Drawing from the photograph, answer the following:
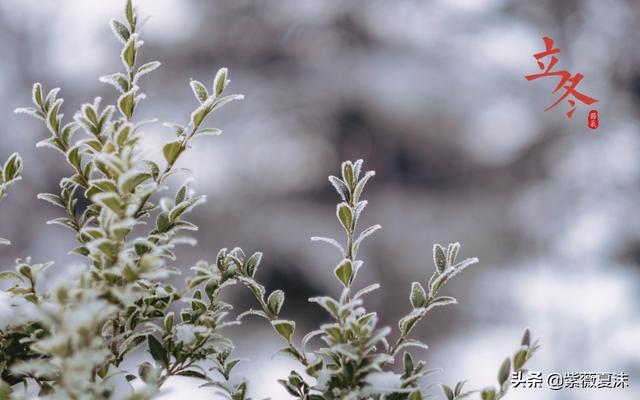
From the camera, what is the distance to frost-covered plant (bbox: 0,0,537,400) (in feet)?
2.00

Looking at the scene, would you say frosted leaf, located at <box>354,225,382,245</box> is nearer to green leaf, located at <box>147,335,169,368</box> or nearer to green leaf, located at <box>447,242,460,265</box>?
green leaf, located at <box>447,242,460,265</box>

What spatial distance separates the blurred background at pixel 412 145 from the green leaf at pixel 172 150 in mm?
3519

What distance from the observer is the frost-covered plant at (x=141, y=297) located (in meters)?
0.61

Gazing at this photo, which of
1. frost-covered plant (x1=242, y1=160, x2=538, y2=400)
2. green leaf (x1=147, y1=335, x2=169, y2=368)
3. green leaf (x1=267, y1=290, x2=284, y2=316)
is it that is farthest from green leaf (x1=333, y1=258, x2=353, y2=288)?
green leaf (x1=147, y1=335, x2=169, y2=368)

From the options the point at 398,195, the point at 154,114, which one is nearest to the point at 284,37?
the point at 154,114

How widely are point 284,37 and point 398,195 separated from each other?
1302mm

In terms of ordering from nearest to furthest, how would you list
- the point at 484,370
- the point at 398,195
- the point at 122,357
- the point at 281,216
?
the point at 122,357 → the point at 484,370 → the point at 281,216 → the point at 398,195

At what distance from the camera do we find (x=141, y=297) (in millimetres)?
751

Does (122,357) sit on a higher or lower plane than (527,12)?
lower

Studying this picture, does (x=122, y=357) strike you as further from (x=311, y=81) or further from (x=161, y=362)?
(x=311, y=81)

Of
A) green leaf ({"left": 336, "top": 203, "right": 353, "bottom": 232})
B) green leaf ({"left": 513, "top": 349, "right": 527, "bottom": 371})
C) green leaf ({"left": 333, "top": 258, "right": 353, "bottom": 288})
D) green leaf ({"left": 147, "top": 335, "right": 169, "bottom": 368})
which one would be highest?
green leaf ({"left": 336, "top": 203, "right": 353, "bottom": 232})

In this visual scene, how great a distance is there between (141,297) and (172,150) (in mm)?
165

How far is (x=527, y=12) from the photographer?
4.59 m

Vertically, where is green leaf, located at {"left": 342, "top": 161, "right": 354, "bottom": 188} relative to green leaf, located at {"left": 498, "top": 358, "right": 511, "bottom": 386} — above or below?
above
